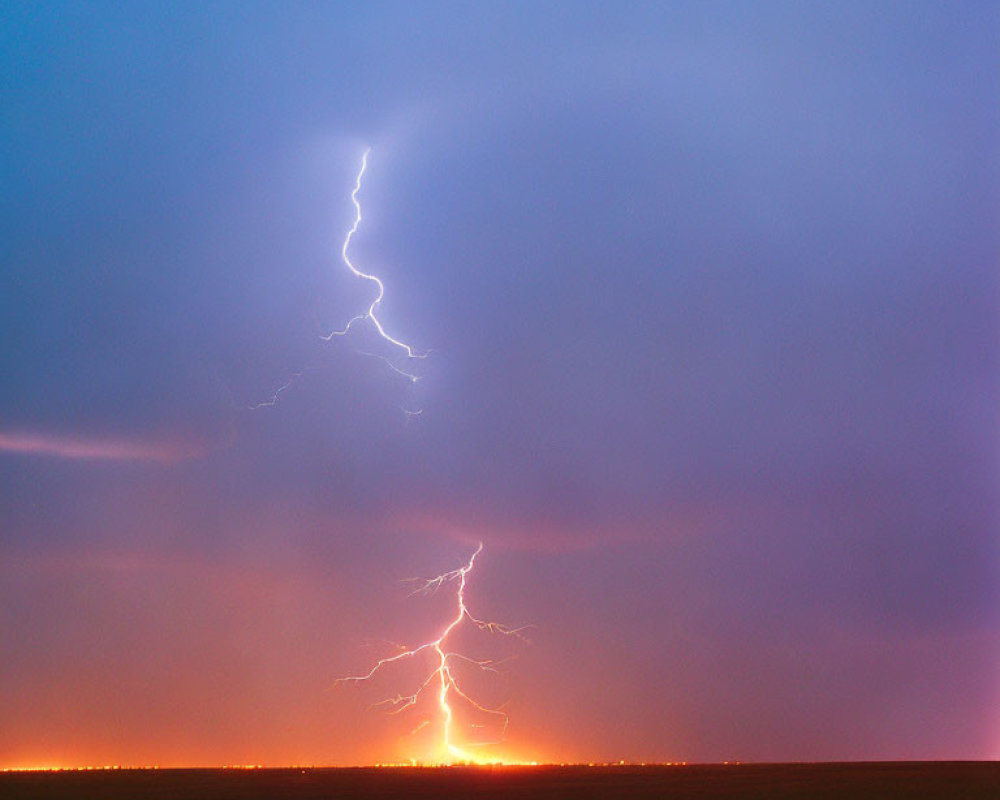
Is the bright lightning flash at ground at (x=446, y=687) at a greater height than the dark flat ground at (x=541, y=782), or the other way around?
the bright lightning flash at ground at (x=446, y=687)

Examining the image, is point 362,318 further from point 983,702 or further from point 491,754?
point 983,702

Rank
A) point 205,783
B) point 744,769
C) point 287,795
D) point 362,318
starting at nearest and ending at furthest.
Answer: point 287,795, point 205,783, point 744,769, point 362,318

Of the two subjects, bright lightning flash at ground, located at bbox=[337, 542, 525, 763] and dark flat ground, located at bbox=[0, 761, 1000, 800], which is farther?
bright lightning flash at ground, located at bbox=[337, 542, 525, 763]

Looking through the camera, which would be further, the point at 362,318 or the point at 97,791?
the point at 362,318

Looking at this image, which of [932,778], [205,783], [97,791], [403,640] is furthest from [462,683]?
[932,778]

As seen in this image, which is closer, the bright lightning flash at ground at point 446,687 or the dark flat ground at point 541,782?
the dark flat ground at point 541,782

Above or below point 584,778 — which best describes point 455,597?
above

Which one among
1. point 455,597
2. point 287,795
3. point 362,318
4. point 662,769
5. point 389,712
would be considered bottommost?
point 287,795

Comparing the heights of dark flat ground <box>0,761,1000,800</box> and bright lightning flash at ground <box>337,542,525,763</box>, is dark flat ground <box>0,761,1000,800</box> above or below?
below
